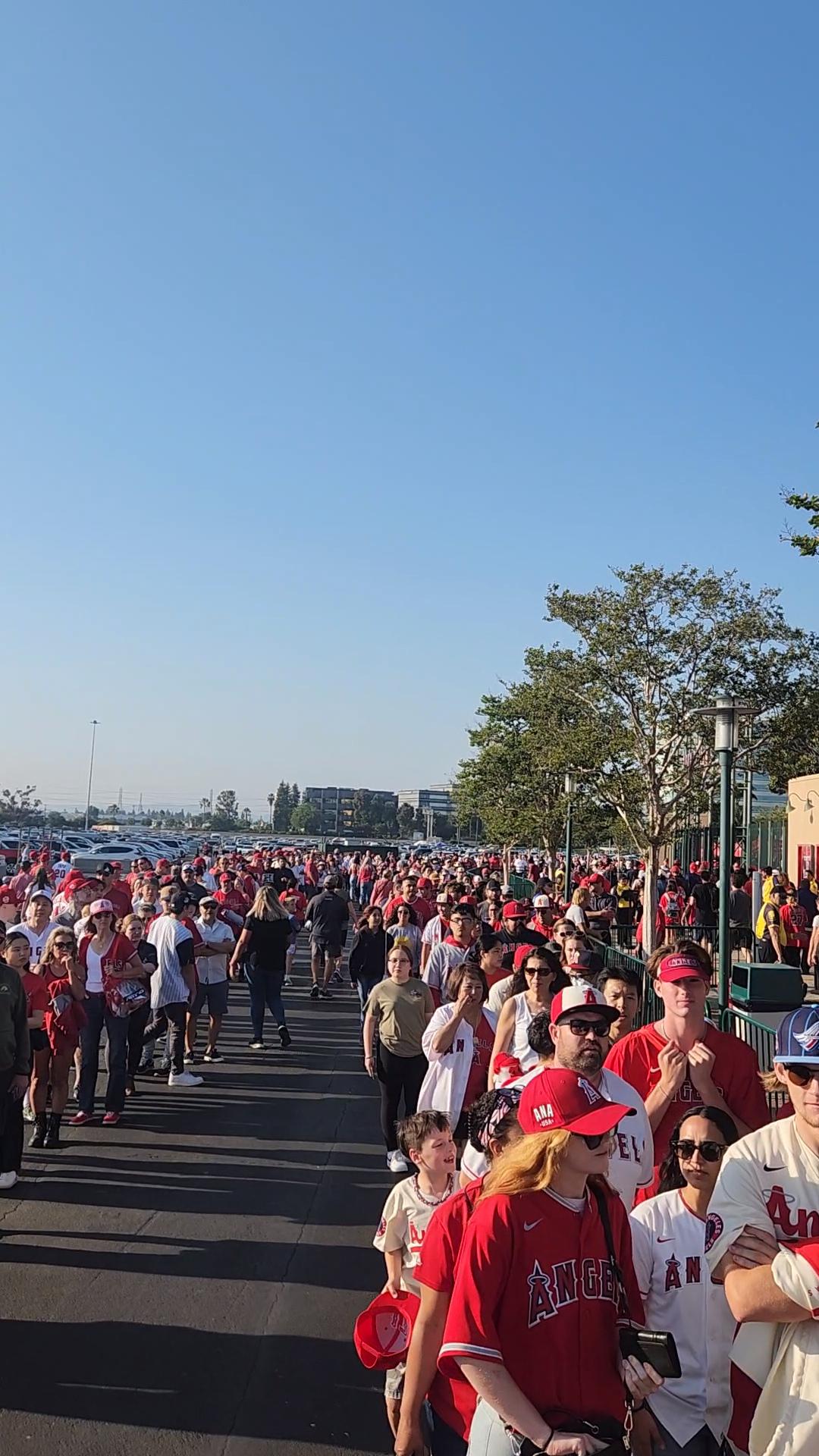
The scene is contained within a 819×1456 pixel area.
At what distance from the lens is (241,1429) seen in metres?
4.64

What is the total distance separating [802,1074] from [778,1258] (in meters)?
0.48

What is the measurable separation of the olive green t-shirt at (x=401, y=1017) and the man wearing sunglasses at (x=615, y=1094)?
416 cm

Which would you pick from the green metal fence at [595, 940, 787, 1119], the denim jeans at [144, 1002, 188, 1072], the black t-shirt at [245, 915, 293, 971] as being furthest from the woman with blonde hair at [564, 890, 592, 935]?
the denim jeans at [144, 1002, 188, 1072]

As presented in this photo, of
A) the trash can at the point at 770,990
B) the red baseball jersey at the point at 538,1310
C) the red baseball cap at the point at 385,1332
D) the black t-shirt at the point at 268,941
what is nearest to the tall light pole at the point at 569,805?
the black t-shirt at the point at 268,941

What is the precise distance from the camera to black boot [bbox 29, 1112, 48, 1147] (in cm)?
895

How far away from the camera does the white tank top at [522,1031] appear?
576 cm

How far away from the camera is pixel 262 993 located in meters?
13.1

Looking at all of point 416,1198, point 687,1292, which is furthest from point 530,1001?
point 687,1292

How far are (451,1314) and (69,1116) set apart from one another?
8043 millimetres

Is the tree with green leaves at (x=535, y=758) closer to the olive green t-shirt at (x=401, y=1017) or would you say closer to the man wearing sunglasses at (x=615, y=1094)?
the olive green t-shirt at (x=401, y=1017)

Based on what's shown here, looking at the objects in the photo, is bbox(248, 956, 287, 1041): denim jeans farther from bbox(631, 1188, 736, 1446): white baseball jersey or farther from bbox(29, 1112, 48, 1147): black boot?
bbox(631, 1188, 736, 1446): white baseball jersey

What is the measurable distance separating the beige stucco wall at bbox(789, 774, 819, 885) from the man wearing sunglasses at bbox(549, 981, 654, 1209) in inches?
882

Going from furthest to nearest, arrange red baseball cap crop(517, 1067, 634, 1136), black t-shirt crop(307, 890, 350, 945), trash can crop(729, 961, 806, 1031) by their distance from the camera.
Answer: black t-shirt crop(307, 890, 350, 945) → trash can crop(729, 961, 806, 1031) → red baseball cap crop(517, 1067, 634, 1136)

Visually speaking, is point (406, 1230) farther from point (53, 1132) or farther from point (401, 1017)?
point (53, 1132)
